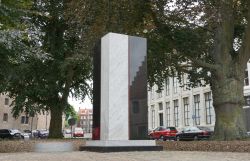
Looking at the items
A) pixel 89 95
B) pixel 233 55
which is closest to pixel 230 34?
pixel 233 55

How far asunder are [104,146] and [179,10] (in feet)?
33.7

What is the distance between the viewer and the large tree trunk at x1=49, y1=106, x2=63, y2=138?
30467 mm

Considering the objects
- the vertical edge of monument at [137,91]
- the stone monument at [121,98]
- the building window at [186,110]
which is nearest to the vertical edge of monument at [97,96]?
the stone monument at [121,98]

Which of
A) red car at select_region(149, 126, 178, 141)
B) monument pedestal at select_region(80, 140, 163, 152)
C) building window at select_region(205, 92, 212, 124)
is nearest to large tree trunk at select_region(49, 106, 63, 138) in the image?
red car at select_region(149, 126, 178, 141)

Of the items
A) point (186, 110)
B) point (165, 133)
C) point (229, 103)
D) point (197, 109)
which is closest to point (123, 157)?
point (229, 103)

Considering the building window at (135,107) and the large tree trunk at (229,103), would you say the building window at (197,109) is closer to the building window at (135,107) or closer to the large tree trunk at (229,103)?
the large tree trunk at (229,103)

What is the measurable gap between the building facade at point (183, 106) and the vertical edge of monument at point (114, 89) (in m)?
33.4

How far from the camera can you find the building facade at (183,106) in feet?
173

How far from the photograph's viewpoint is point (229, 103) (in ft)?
60.5

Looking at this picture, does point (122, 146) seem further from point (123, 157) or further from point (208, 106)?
point (208, 106)

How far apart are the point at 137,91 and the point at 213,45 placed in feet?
26.8

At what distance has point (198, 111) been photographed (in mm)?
55719

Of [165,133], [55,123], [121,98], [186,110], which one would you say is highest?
[186,110]

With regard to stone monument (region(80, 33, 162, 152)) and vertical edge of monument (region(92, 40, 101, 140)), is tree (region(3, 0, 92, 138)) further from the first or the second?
stone monument (region(80, 33, 162, 152))
